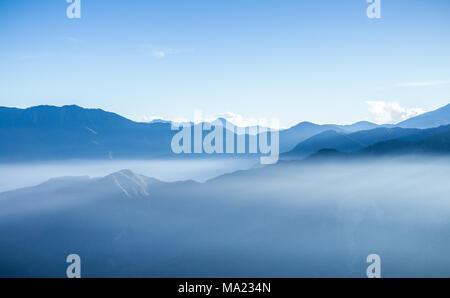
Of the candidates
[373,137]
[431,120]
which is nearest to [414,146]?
[373,137]

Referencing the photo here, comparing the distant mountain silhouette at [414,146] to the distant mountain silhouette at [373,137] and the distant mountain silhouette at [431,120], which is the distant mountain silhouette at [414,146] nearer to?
the distant mountain silhouette at [373,137]

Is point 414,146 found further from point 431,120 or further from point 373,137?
point 431,120

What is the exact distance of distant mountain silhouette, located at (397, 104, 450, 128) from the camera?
528 feet

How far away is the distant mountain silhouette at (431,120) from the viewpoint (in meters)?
161

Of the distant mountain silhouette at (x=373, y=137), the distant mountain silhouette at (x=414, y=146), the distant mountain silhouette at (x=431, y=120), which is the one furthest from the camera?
the distant mountain silhouette at (x=431, y=120)

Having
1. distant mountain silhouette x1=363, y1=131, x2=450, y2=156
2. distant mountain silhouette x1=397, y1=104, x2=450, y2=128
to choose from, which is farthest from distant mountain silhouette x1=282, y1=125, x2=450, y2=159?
distant mountain silhouette x1=397, y1=104, x2=450, y2=128

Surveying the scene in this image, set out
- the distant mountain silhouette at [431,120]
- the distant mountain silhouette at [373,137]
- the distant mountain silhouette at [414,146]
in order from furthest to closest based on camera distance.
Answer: the distant mountain silhouette at [431,120]
the distant mountain silhouette at [373,137]
the distant mountain silhouette at [414,146]

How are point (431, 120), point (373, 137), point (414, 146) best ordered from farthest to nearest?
point (431, 120), point (373, 137), point (414, 146)

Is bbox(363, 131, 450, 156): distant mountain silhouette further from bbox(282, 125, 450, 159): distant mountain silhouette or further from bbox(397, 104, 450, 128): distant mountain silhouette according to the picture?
bbox(397, 104, 450, 128): distant mountain silhouette

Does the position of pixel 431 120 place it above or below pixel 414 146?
above

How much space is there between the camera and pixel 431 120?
550 ft

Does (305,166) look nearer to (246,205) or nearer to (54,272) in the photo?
(246,205)

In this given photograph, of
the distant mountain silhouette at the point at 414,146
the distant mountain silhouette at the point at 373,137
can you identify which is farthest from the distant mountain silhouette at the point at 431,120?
the distant mountain silhouette at the point at 414,146
